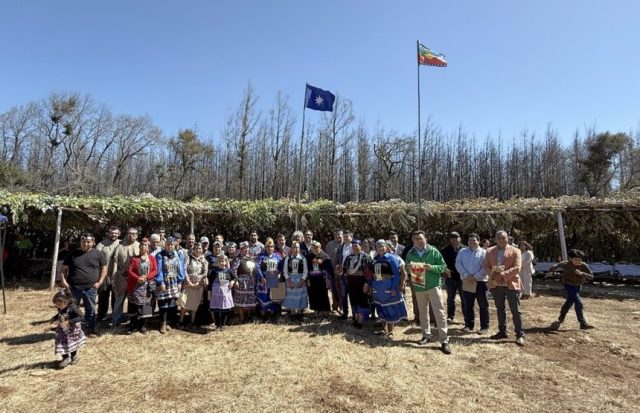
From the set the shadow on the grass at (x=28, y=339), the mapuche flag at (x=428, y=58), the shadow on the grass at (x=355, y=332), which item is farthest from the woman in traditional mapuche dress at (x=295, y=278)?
the mapuche flag at (x=428, y=58)

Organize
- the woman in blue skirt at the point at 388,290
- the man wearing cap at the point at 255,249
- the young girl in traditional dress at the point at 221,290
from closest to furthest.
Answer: the woman in blue skirt at the point at 388,290 → the young girl in traditional dress at the point at 221,290 → the man wearing cap at the point at 255,249

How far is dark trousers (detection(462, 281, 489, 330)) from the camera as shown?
6215 mm

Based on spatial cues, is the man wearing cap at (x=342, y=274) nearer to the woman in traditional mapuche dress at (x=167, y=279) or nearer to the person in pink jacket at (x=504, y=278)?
the person in pink jacket at (x=504, y=278)

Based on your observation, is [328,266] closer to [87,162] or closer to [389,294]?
[389,294]

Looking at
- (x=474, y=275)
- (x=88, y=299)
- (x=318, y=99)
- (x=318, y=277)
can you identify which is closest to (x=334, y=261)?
(x=318, y=277)

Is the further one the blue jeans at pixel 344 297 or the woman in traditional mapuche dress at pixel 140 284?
the blue jeans at pixel 344 297

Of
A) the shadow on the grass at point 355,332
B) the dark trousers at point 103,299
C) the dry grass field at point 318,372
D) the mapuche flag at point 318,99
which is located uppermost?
the mapuche flag at point 318,99

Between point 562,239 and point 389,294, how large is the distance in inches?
316

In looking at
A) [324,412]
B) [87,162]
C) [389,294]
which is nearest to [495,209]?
[389,294]

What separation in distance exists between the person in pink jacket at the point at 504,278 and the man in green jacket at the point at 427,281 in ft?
2.91

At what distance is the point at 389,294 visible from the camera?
620cm

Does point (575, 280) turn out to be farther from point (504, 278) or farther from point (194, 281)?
point (194, 281)

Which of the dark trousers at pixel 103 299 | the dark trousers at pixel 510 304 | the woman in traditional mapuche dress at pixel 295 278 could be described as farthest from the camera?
the woman in traditional mapuche dress at pixel 295 278

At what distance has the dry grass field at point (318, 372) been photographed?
152 inches
